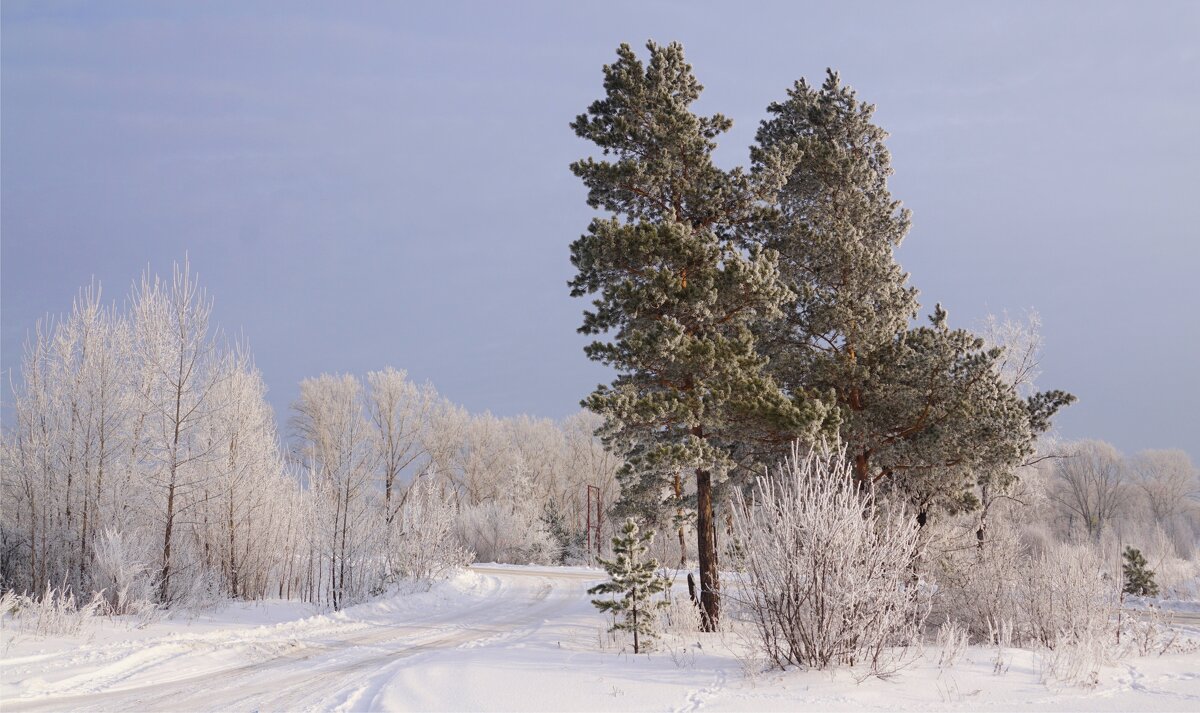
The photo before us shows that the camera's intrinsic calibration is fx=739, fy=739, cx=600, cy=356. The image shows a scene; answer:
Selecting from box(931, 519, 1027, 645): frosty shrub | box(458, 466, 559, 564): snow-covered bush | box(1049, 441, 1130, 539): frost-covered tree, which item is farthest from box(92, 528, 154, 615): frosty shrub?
box(1049, 441, 1130, 539): frost-covered tree

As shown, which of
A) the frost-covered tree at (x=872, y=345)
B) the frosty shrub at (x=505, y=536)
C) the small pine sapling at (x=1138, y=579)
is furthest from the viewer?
the frosty shrub at (x=505, y=536)

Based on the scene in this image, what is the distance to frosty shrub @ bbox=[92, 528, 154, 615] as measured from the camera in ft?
55.9

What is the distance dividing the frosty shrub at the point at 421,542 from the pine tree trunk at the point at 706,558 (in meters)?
11.5

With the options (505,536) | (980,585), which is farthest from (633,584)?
(505,536)

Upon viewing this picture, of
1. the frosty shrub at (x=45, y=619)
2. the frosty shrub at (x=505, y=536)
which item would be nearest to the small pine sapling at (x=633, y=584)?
the frosty shrub at (x=45, y=619)

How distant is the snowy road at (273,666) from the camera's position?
8.63 m

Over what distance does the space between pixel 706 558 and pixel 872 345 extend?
20.3 ft

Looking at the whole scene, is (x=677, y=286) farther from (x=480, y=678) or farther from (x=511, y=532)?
(x=511, y=532)

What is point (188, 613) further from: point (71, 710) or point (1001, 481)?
point (1001, 481)

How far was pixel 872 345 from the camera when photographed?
16641 mm

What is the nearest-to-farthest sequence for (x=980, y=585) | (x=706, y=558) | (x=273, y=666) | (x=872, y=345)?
(x=273, y=666), (x=980, y=585), (x=706, y=558), (x=872, y=345)

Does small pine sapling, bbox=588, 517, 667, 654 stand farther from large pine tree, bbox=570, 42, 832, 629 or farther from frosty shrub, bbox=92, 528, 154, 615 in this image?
frosty shrub, bbox=92, 528, 154, 615

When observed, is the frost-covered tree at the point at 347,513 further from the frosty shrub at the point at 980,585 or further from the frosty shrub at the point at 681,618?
the frosty shrub at the point at 980,585

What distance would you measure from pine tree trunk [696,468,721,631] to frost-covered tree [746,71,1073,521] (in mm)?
3382
